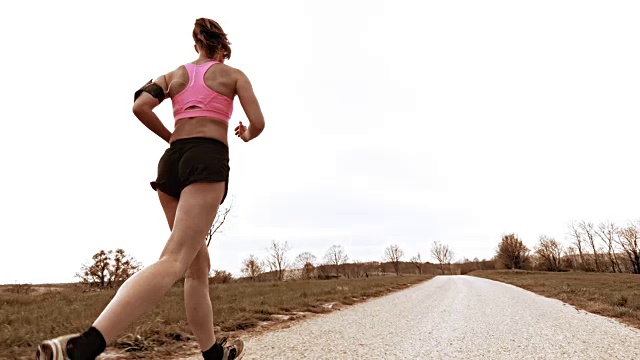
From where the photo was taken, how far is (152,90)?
1.72 metres

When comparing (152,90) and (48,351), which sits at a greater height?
(152,90)

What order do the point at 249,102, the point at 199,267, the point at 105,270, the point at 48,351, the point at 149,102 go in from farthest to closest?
1. the point at 105,270
2. the point at 199,267
3. the point at 249,102
4. the point at 149,102
5. the point at 48,351

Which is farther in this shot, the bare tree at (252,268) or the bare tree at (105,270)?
the bare tree at (252,268)

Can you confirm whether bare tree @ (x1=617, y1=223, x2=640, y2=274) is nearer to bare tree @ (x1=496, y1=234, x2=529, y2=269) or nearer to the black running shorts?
bare tree @ (x1=496, y1=234, x2=529, y2=269)

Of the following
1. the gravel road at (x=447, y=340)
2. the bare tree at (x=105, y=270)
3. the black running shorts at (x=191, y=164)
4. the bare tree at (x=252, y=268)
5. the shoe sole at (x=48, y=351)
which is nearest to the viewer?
the shoe sole at (x=48, y=351)

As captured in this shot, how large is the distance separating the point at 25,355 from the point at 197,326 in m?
2.33

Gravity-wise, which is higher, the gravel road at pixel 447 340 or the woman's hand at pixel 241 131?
the woman's hand at pixel 241 131

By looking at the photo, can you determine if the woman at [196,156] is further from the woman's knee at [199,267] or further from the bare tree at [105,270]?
the bare tree at [105,270]

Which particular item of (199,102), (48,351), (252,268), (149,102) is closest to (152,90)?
(149,102)

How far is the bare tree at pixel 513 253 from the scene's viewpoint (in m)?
76.2

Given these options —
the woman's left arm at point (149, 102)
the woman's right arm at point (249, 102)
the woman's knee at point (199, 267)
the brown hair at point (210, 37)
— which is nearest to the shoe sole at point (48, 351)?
the woman's knee at point (199, 267)

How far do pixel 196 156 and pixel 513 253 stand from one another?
8891 cm

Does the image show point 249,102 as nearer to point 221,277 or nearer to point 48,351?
point 48,351

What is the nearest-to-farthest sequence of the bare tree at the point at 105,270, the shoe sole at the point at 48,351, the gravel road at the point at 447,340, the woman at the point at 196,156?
1. the shoe sole at the point at 48,351
2. the woman at the point at 196,156
3. the gravel road at the point at 447,340
4. the bare tree at the point at 105,270
